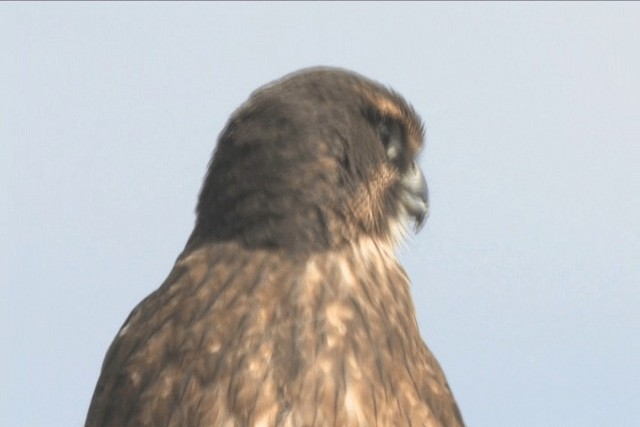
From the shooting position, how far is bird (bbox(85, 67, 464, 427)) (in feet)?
16.1

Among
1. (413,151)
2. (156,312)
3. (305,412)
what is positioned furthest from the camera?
(413,151)

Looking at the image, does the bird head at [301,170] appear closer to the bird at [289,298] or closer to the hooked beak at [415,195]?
the bird at [289,298]

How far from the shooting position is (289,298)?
5059 millimetres

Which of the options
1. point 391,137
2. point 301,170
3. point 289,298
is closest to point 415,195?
point 391,137

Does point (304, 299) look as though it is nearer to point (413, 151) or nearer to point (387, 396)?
point (387, 396)

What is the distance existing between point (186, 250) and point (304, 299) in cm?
52

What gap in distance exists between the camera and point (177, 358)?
16.4 feet

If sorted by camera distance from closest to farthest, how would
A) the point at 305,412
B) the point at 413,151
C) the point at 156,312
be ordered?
1. the point at 305,412
2. the point at 156,312
3. the point at 413,151

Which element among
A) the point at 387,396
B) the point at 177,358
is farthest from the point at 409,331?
the point at 177,358

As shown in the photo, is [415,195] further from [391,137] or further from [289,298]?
[289,298]

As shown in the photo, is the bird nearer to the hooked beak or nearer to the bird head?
the bird head

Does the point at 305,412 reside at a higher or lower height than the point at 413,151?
lower

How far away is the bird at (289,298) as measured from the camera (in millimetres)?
4902

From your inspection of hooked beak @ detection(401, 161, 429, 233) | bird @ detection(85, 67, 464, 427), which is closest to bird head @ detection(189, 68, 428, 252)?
bird @ detection(85, 67, 464, 427)
